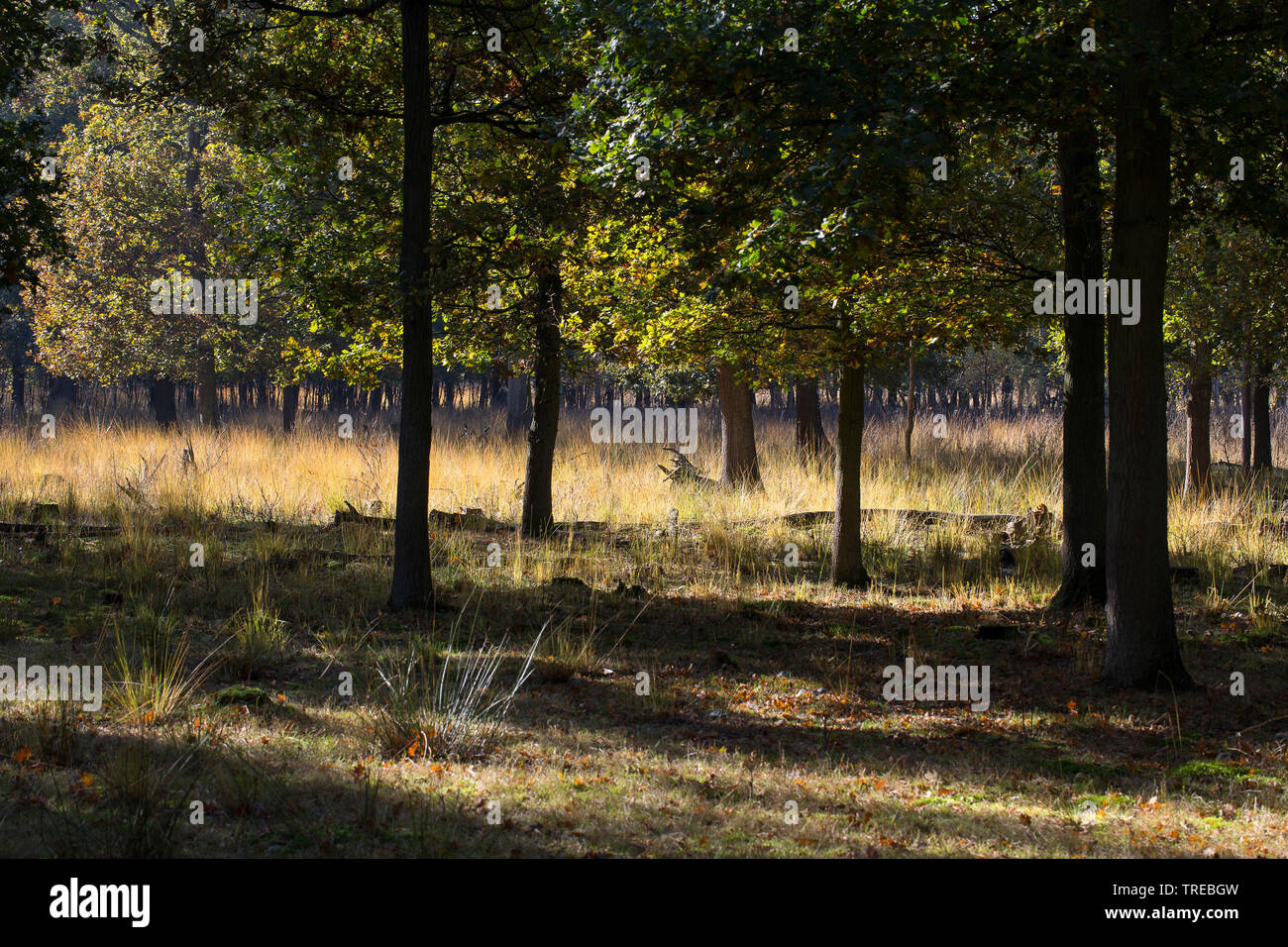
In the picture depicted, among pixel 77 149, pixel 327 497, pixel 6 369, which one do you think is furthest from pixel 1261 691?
pixel 6 369

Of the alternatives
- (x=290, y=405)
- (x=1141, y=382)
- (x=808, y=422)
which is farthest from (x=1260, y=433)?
(x=290, y=405)

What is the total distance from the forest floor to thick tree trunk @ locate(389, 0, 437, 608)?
52cm

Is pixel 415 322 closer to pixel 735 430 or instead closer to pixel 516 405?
pixel 735 430

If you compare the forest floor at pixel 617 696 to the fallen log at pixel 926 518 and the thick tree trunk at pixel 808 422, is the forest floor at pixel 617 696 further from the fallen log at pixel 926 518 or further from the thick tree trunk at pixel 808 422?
the thick tree trunk at pixel 808 422

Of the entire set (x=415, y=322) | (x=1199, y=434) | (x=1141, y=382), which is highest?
(x=415, y=322)

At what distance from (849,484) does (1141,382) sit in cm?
436

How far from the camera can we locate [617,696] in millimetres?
8234

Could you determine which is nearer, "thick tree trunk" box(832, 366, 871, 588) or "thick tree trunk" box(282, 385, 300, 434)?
A: "thick tree trunk" box(832, 366, 871, 588)

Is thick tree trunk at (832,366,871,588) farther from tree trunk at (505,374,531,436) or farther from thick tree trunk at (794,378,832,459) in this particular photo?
tree trunk at (505,374,531,436)

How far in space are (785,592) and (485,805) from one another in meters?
6.90

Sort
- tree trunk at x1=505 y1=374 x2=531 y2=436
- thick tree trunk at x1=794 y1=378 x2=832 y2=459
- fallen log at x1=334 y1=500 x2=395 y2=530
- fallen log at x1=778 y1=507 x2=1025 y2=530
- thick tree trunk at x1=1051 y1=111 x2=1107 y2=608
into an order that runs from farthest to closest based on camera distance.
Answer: tree trunk at x1=505 y1=374 x2=531 y2=436 < thick tree trunk at x1=794 y1=378 x2=832 y2=459 < fallen log at x1=778 y1=507 x2=1025 y2=530 < fallen log at x1=334 y1=500 x2=395 y2=530 < thick tree trunk at x1=1051 y1=111 x2=1107 y2=608

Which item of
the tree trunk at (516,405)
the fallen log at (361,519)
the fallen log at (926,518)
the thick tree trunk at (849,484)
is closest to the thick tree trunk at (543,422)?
the fallen log at (361,519)

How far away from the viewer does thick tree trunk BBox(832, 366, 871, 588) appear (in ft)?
38.1

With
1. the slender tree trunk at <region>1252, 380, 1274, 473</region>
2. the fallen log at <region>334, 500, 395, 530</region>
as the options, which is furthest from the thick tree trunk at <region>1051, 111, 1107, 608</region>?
the slender tree trunk at <region>1252, 380, 1274, 473</region>
